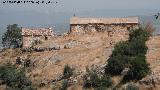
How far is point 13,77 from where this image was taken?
3162 inches

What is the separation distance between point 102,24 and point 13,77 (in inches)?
1008

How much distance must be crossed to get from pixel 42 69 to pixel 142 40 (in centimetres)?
1769

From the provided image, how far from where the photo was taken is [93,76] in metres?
70.0

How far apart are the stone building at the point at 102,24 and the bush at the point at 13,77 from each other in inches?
684

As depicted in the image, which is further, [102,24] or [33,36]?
[33,36]

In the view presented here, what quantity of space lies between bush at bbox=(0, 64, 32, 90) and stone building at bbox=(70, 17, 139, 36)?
17365 millimetres

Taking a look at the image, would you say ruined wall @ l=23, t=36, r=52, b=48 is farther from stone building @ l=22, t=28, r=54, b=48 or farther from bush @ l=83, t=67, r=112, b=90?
bush @ l=83, t=67, r=112, b=90

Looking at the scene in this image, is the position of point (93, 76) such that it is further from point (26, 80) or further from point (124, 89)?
point (26, 80)

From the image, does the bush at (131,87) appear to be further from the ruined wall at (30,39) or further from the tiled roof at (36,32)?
the tiled roof at (36,32)

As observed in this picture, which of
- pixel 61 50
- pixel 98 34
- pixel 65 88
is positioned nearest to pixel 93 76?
pixel 65 88

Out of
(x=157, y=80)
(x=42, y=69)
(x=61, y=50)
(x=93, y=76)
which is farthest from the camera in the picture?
(x=61, y=50)

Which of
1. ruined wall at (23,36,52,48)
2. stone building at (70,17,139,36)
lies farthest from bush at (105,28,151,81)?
ruined wall at (23,36,52,48)

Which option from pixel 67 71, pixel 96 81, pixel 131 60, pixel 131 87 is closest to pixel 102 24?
pixel 67 71

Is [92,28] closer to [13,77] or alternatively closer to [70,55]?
[70,55]
